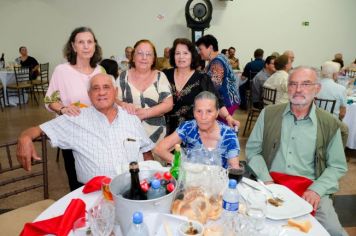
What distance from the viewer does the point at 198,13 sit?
307 inches

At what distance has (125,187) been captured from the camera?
120cm

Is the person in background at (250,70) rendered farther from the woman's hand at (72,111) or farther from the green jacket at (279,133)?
the woman's hand at (72,111)

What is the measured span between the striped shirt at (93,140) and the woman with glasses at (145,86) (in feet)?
1.64

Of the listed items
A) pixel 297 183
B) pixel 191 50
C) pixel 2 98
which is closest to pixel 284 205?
pixel 297 183

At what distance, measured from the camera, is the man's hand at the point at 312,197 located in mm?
1747

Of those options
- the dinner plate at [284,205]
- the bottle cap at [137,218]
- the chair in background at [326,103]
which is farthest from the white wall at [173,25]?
the bottle cap at [137,218]

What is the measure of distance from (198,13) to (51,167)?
561 centimetres

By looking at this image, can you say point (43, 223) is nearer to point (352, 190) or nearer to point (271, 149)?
point (271, 149)

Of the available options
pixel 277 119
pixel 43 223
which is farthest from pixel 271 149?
pixel 43 223

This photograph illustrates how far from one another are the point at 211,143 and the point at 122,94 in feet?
3.06

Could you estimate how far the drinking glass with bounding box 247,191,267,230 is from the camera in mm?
1175

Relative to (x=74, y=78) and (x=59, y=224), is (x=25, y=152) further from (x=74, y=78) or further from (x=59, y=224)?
(x=74, y=78)

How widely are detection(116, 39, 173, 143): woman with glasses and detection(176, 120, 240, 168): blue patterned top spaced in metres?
0.45

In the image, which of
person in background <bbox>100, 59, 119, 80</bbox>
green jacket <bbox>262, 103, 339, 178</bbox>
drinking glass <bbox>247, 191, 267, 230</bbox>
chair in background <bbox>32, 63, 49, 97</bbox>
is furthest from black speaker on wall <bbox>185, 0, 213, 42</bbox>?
drinking glass <bbox>247, 191, 267, 230</bbox>
